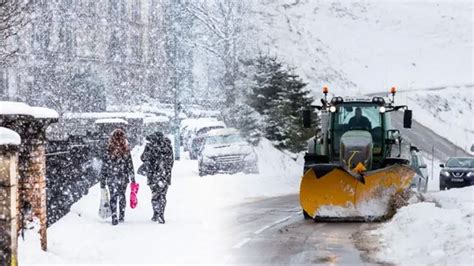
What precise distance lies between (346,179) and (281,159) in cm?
1568

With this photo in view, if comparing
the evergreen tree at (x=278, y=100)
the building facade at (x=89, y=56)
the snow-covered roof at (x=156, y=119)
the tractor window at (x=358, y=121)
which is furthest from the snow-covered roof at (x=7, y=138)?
the snow-covered roof at (x=156, y=119)

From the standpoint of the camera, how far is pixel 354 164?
15086 mm

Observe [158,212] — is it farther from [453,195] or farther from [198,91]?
[198,91]

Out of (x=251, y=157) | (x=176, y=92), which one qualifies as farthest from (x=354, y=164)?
(x=176, y=92)

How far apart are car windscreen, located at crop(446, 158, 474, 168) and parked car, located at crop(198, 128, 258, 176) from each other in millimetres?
7050

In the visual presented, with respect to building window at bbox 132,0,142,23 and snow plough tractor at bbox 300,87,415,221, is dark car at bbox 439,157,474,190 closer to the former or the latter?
snow plough tractor at bbox 300,87,415,221

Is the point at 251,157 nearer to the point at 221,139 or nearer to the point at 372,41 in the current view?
the point at 221,139

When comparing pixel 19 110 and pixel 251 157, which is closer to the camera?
pixel 19 110

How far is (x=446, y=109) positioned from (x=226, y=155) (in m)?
45.9

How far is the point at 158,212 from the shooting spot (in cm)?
1252

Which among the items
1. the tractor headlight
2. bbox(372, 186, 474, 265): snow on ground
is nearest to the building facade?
the tractor headlight

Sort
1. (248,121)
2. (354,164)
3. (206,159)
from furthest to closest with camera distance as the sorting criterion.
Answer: (248,121)
(206,159)
(354,164)

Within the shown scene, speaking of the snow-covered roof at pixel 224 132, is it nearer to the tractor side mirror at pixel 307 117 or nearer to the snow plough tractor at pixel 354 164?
the snow plough tractor at pixel 354 164

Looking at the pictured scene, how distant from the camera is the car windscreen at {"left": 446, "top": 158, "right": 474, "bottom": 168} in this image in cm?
2670
